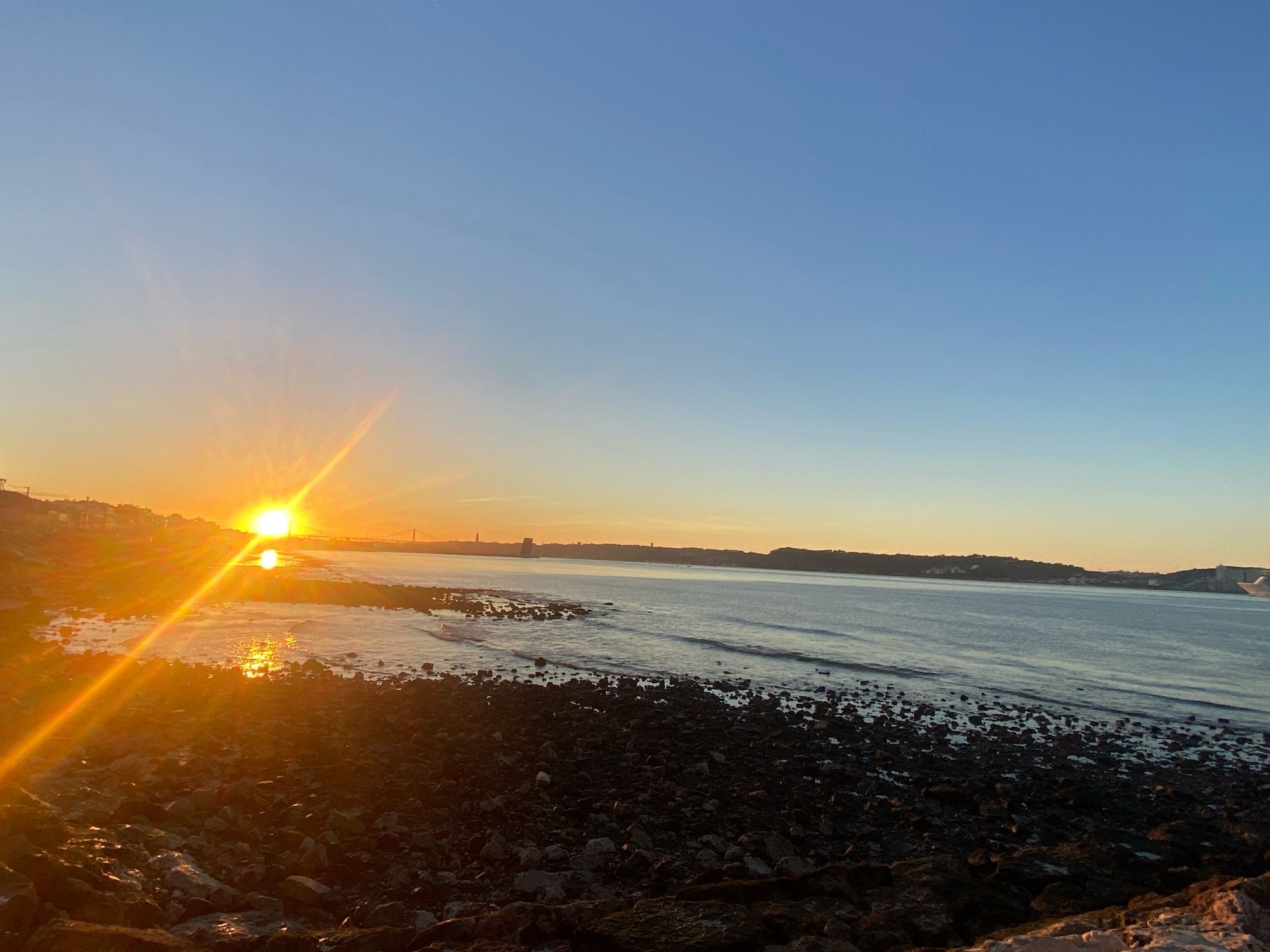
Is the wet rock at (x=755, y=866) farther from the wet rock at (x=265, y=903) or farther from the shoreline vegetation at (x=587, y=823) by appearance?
the wet rock at (x=265, y=903)

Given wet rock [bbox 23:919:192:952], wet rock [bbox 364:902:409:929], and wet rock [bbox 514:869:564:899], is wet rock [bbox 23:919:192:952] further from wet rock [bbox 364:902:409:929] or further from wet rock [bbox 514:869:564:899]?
wet rock [bbox 514:869:564:899]

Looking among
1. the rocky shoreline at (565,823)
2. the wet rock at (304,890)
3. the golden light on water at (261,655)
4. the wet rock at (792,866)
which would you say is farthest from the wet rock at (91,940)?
the golden light on water at (261,655)

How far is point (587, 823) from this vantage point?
36.2 ft

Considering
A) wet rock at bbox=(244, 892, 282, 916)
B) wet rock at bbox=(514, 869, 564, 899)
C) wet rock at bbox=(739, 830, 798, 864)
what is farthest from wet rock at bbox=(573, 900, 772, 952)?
wet rock at bbox=(739, 830, 798, 864)

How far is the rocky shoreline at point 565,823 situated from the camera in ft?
22.5

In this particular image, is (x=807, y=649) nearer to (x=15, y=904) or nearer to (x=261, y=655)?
(x=261, y=655)

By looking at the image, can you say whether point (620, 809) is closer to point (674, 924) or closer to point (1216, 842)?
point (674, 924)

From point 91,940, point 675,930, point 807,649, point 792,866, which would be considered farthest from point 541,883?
point 807,649

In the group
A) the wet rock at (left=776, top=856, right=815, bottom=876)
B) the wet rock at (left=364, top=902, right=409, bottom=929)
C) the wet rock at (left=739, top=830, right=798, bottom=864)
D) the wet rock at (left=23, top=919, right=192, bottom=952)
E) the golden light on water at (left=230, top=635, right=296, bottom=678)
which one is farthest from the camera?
the golden light on water at (left=230, top=635, right=296, bottom=678)

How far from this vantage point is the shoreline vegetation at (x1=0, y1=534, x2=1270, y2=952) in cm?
680

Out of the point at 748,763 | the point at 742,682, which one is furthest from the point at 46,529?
the point at 748,763

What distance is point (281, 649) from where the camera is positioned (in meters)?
30.3

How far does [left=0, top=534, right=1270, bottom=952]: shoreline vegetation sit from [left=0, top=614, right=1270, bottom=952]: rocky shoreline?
0.05m

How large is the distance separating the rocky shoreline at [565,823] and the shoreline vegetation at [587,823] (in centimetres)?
5
